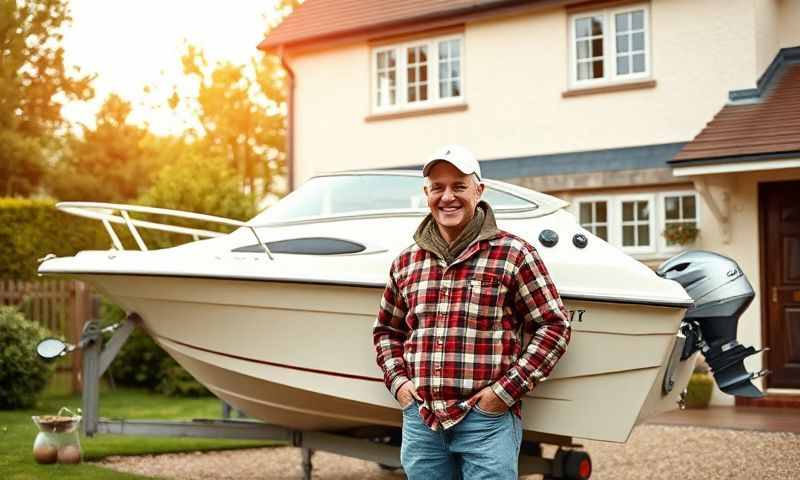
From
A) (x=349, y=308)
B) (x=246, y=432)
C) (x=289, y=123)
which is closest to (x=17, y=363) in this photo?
(x=246, y=432)

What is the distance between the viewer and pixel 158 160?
32688 mm

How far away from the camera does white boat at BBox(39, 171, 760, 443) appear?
4746 millimetres

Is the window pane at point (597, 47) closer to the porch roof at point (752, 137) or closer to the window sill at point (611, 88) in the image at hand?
the window sill at point (611, 88)

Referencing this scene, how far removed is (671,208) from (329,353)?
6.78 m

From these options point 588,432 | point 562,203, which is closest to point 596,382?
point 588,432

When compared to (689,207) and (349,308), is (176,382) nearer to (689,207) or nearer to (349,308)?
(689,207)

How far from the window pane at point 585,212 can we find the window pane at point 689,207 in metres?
1.10

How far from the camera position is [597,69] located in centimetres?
1155

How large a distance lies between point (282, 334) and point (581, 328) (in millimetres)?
1657

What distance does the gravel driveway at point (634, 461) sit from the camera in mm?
6832

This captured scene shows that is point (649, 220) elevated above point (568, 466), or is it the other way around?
point (649, 220)

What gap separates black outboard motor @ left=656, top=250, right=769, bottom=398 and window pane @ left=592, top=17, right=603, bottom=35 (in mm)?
6805

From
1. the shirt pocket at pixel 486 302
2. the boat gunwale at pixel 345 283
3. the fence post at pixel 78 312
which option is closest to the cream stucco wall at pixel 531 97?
the fence post at pixel 78 312

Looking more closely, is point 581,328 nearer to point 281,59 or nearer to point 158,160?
point 281,59
